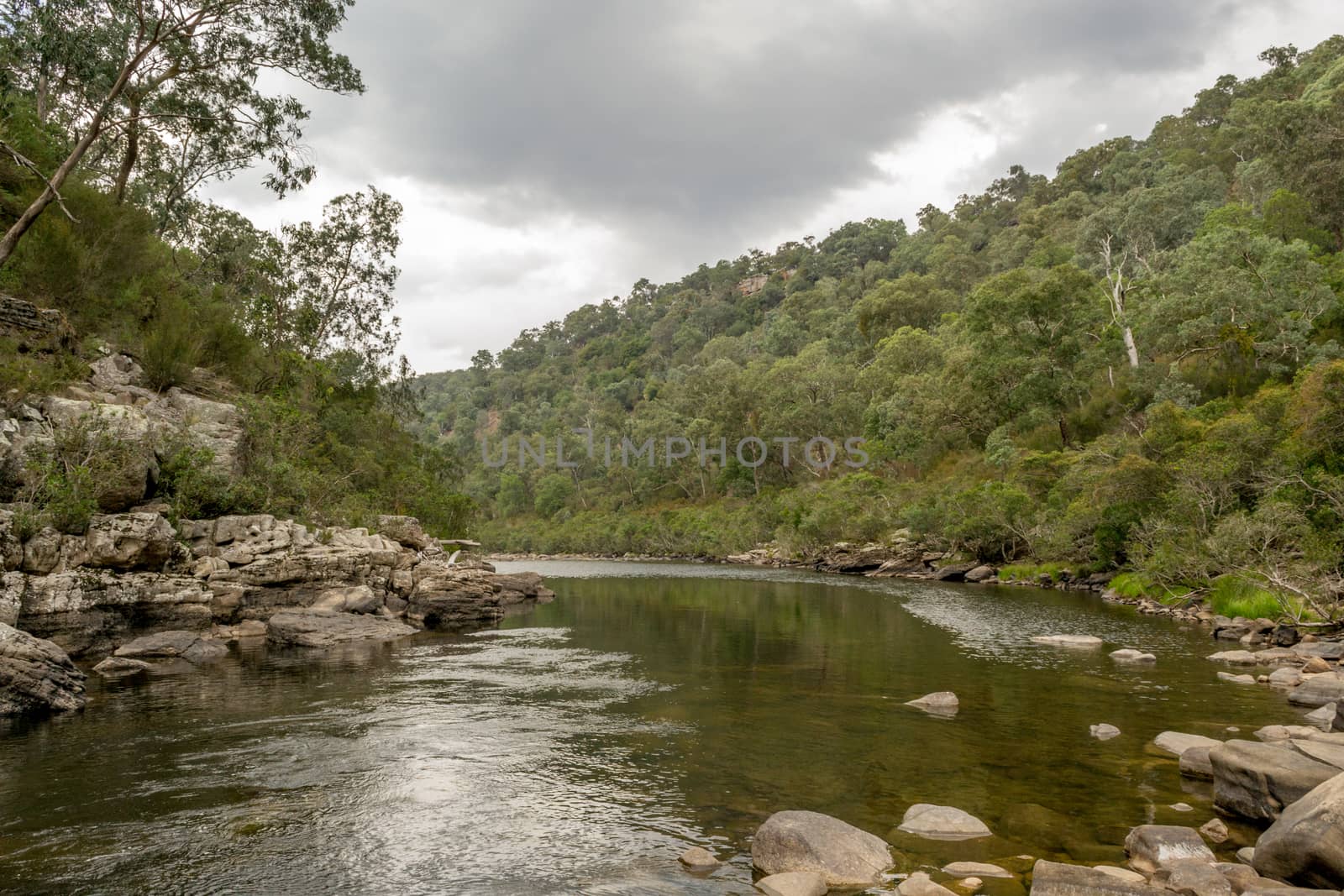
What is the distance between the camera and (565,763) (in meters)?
11.0

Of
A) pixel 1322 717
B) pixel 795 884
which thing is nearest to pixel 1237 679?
pixel 1322 717

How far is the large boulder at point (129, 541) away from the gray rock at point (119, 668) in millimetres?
2880

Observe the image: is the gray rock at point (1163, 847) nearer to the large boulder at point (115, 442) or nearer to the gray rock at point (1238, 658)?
the gray rock at point (1238, 658)

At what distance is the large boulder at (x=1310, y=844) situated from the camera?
6.39 metres

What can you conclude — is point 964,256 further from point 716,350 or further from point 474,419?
point 474,419

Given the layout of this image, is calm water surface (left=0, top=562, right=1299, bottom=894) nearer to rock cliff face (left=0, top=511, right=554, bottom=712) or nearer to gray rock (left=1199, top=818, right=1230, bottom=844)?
gray rock (left=1199, top=818, right=1230, bottom=844)

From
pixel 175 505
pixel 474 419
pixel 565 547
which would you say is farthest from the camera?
pixel 474 419

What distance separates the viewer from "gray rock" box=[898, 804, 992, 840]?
8156 millimetres

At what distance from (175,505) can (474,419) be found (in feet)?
490

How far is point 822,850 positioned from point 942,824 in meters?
1.70

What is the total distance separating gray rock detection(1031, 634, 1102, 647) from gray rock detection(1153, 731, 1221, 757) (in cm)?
988

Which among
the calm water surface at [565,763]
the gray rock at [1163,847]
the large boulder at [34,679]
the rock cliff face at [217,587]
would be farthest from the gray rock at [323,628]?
the gray rock at [1163,847]

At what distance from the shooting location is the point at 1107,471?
33.0 meters

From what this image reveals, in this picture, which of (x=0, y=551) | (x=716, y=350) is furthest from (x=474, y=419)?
(x=0, y=551)
